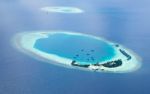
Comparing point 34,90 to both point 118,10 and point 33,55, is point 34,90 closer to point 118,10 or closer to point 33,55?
point 33,55

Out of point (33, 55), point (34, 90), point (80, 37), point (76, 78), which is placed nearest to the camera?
point (34, 90)

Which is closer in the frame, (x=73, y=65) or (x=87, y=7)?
(x=73, y=65)

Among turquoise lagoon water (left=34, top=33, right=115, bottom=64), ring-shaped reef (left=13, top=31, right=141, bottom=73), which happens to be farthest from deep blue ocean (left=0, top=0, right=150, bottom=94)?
turquoise lagoon water (left=34, top=33, right=115, bottom=64)

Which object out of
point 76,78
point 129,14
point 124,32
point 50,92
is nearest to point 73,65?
point 76,78

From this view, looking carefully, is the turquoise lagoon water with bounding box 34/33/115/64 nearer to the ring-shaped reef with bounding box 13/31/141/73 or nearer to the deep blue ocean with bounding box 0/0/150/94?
the ring-shaped reef with bounding box 13/31/141/73

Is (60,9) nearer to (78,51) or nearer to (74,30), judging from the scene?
(74,30)

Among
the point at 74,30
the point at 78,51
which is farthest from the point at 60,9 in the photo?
the point at 78,51
